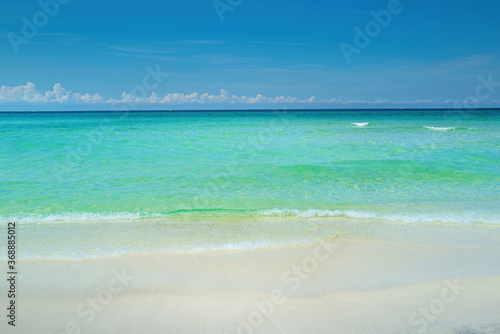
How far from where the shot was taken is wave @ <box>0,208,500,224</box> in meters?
7.32

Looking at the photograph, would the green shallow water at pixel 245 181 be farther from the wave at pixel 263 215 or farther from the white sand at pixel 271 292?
the white sand at pixel 271 292

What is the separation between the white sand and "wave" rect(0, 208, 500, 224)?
1694mm

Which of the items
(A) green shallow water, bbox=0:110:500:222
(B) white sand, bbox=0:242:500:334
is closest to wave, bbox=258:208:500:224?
(A) green shallow water, bbox=0:110:500:222

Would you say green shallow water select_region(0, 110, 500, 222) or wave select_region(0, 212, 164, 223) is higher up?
green shallow water select_region(0, 110, 500, 222)

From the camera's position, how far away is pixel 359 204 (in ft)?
27.8

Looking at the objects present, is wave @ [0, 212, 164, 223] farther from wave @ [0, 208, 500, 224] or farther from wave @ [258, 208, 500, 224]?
wave @ [258, 208, 500, 224]

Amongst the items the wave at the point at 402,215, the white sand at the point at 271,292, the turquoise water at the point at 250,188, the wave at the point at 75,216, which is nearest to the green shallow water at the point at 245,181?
the turquoise water at the point at 250,188

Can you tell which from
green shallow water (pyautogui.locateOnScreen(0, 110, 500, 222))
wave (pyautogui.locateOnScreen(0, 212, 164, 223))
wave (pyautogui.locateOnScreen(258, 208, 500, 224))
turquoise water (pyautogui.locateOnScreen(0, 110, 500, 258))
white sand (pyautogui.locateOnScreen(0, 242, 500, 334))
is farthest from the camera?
green shallow water (pyautogui.locateOnScreen(0, 110, 500, 222))

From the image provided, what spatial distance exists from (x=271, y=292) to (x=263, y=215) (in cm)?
339

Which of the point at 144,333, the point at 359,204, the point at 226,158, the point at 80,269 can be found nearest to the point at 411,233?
the point at 359,204

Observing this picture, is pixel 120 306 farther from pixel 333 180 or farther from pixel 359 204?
pixel 333 180

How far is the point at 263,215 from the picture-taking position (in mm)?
7699

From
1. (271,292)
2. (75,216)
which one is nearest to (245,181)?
(75,216)

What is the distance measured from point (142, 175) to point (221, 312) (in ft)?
28.6
